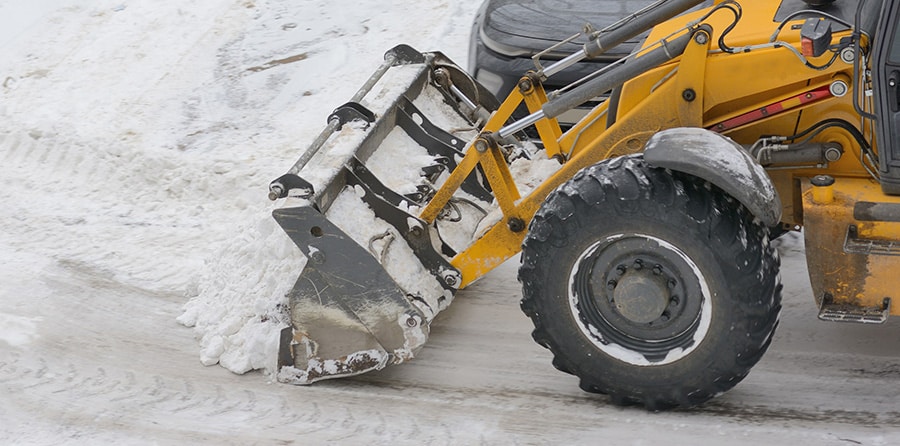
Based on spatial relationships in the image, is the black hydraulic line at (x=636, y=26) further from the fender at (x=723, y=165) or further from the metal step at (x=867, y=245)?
the metal step at (x=867, y=245)

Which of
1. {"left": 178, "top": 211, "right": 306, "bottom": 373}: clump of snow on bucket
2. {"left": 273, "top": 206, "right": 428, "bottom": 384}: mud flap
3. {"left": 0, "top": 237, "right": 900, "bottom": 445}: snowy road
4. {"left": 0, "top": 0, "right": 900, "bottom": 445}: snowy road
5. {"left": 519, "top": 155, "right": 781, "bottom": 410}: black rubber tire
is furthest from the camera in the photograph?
{"left": 178, "top": 211, "right": 306, "bottom": 373}: clump of snow on bucket

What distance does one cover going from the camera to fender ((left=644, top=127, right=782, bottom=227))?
4047mm

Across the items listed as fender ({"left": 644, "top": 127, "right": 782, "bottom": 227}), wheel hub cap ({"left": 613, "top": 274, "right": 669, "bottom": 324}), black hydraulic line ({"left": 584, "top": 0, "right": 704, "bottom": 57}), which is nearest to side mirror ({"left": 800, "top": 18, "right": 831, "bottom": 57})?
fender ({"left": 644, "top": 127, "right": 782, "bottom": 227})

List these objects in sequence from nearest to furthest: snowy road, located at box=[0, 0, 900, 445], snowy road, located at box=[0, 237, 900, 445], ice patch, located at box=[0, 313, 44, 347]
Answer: snowy road, located at box=[0, 237, 900, 445] → snowy road, located at box=[0, 0, 900, 445] → ice patch, located at box=[0, 313, 44, 347]

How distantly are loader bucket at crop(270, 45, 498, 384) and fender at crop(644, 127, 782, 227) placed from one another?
1199mm

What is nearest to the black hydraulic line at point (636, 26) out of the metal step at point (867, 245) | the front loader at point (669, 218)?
the front loader at point (669, 218)

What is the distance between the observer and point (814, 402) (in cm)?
457

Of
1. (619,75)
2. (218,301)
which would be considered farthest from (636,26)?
(218,301)

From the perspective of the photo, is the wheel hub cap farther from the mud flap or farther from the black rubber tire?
the mud flap

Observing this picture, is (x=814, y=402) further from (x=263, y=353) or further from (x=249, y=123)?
(x=249, y=123)

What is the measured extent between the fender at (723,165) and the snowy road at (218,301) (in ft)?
3.02

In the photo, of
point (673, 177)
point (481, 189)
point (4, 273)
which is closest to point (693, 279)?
point (673, 177)

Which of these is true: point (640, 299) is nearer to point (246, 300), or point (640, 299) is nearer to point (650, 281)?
point (650, 281)

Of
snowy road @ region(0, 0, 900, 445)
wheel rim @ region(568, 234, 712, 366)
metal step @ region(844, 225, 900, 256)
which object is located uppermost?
metal step @ region(844, 225, 900, 256)
